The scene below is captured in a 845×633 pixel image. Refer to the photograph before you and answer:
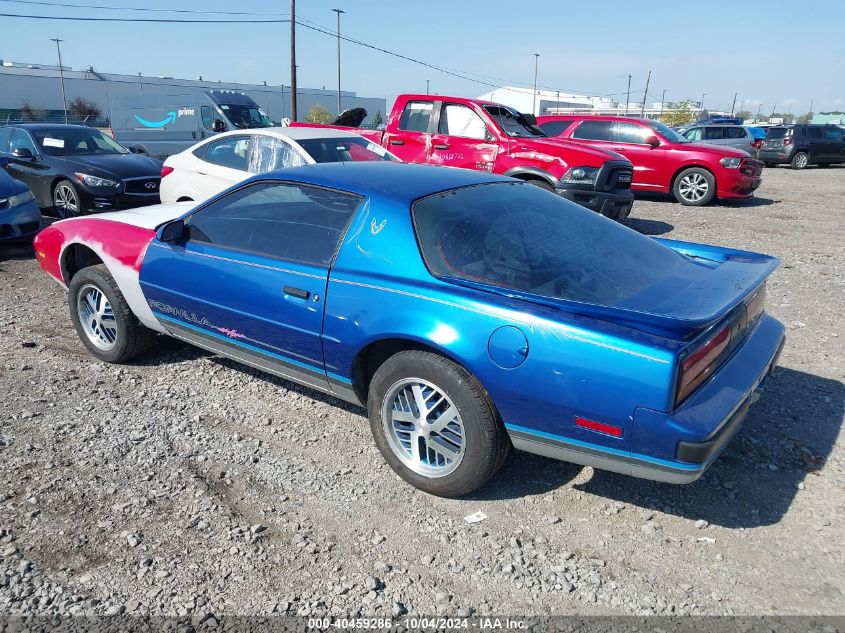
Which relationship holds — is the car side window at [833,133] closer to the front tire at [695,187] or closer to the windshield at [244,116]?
the front tire at [695,187]

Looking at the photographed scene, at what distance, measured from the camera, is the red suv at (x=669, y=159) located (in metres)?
11.9

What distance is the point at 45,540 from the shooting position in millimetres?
2746

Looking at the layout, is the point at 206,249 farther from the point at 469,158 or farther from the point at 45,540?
the point at 469,158

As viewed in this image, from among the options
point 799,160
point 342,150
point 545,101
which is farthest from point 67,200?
point 545,101

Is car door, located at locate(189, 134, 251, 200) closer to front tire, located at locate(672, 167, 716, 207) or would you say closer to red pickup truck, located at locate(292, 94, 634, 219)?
red pickup truck, located at locate(292, 94, 634, 219)

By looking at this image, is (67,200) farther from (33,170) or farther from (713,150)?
(713,150)

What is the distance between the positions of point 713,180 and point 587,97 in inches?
4324

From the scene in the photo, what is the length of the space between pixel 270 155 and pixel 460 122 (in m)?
3.22

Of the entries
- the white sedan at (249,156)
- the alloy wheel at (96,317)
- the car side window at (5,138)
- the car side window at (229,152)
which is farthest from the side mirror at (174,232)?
the car side window at (5,138)

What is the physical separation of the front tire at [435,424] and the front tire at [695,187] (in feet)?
35.3

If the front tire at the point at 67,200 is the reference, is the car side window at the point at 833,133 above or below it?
above

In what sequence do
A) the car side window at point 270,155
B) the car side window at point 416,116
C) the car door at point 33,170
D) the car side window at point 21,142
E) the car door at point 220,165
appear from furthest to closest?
1. the car side window at point 21,142
2. the car side window at point 416,116
3. the car door at point 33,170
4. the car door at point 220,165
5. the car side window at point 270,155

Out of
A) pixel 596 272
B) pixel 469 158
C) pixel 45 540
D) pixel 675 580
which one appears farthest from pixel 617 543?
pixel 469 158

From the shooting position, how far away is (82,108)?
203ft
